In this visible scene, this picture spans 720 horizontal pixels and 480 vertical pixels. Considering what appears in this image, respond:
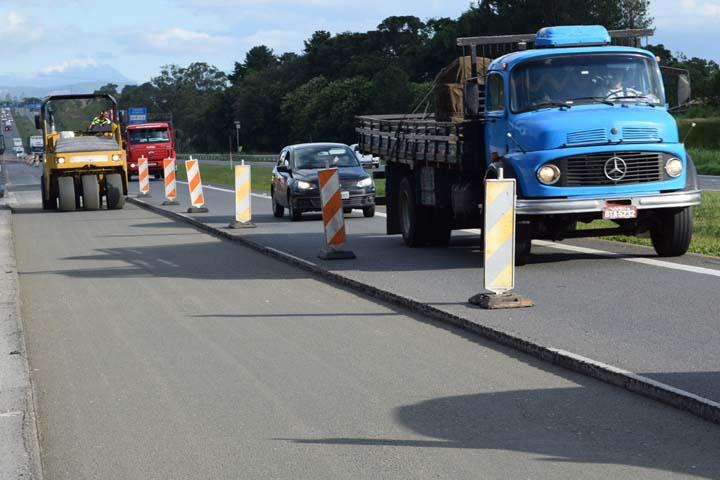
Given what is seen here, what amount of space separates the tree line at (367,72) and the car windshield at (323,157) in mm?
49089

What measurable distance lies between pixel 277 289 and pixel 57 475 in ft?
25.0

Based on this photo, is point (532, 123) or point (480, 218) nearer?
point (532, 123)

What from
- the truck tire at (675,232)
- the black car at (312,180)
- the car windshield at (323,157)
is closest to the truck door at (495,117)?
the truck tire at (675,232)

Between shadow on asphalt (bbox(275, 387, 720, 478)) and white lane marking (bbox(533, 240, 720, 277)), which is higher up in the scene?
shadow on asphalt (bbox(275, 387, 720, 478))

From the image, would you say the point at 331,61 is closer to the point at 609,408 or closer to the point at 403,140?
the point at 403,140

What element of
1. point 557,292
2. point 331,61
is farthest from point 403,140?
point 331,61

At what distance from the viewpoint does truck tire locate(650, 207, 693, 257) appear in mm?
15055

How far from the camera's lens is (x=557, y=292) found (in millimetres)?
12484

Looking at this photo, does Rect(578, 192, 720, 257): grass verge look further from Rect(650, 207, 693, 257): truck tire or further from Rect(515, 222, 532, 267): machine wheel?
Rect(515, 222, 532, 267): machine wheel

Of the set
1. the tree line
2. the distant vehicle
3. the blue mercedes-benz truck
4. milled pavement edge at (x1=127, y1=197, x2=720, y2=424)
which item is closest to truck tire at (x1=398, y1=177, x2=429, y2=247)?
the blue mercedes-benz truck

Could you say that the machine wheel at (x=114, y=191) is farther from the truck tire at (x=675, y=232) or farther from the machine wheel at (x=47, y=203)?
the truck tire at (x=675, y=232)

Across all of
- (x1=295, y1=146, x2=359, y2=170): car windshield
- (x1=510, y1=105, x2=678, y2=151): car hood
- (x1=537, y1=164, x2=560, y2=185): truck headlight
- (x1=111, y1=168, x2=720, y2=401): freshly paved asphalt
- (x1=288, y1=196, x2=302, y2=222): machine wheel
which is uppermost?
(x1=510, y1=105, x2=678, y2=151): car hood

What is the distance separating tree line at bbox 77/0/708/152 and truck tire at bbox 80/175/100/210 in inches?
1861

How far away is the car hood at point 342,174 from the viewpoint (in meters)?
25.2
